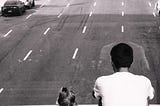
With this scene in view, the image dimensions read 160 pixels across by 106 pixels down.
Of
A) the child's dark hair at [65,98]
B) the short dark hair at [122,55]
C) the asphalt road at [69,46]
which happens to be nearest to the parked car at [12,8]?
the asphalt road at [69,46]

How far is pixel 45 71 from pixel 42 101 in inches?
200

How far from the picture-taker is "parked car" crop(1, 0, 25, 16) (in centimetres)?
4394

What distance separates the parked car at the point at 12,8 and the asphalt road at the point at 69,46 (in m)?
0.74

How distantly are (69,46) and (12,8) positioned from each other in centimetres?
1579

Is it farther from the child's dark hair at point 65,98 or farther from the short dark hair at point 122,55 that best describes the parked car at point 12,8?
the short dark hair at point 122,55

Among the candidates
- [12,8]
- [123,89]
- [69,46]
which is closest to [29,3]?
[12,8]

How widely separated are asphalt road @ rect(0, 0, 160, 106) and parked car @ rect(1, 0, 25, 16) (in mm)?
737

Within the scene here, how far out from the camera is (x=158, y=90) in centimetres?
1944

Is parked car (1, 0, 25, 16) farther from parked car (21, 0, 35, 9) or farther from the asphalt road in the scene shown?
parked car (21, 0, 35, 9)

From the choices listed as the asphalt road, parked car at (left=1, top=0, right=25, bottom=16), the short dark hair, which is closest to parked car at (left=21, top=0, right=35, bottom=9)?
the asphalt road

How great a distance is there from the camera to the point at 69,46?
29.8m

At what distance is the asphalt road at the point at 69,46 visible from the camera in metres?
20.5

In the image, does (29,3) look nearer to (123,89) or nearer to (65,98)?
(65,98)

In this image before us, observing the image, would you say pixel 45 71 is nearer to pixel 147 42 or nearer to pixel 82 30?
pixel 147 42
